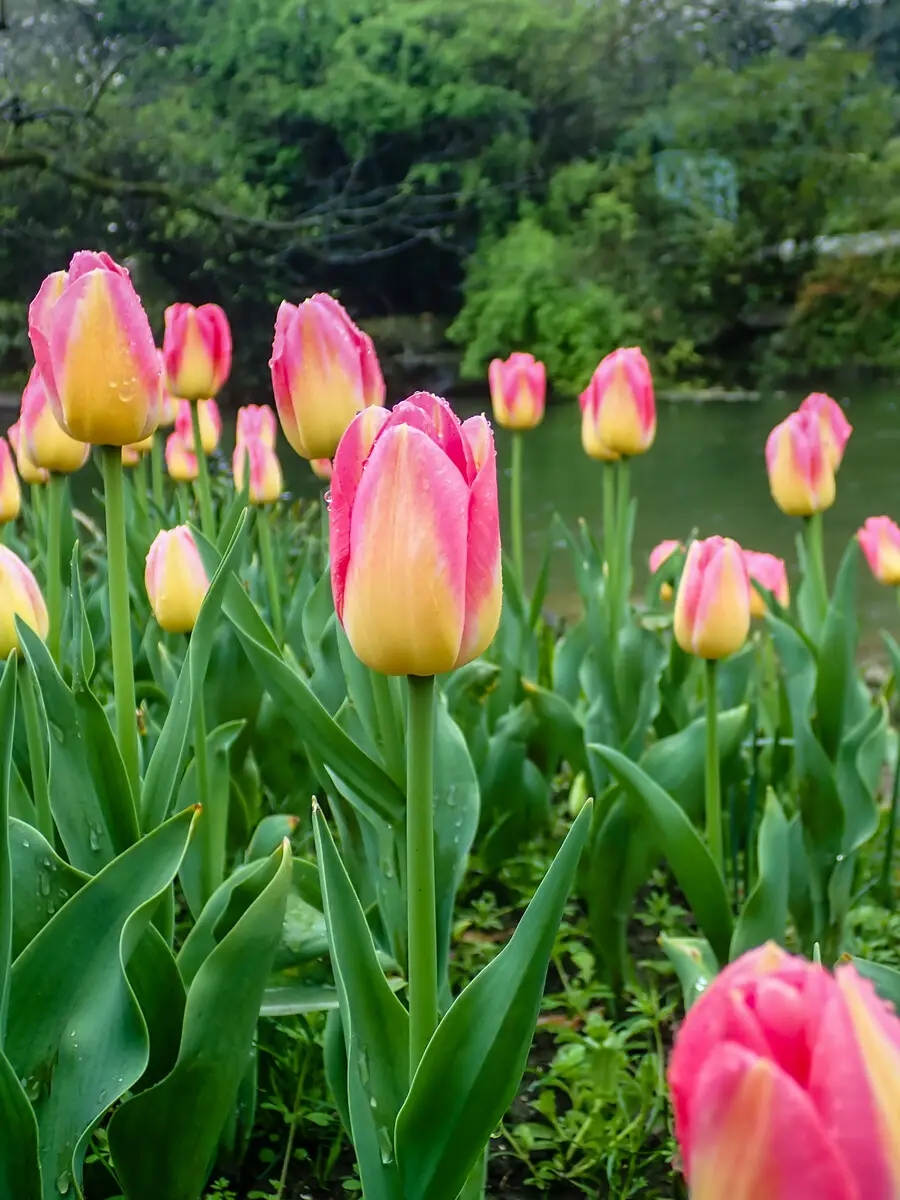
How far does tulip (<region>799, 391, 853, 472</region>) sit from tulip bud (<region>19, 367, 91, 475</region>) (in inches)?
21.8

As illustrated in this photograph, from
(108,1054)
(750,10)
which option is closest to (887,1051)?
(108,1054)

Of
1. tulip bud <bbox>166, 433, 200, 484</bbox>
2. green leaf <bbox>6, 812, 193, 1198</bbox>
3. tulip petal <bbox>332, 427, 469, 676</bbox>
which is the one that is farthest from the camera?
tulip bud <bbox>166, 433, 200, 484</bbox>

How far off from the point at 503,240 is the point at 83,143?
1.97m

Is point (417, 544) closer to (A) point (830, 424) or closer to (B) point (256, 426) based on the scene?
(A) point (830, 424)

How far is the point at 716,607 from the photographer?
596 millimetres

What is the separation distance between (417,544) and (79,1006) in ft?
0.79

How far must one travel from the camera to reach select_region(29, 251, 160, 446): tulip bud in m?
0.42

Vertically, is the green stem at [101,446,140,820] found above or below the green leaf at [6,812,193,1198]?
above

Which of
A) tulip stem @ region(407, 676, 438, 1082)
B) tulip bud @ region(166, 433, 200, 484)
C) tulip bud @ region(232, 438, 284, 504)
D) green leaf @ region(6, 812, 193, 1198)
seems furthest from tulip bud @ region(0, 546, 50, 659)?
tulip bud @ region(166, 433, 200, 484)

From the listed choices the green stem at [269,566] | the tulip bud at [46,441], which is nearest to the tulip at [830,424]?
the green stem at [269,566]

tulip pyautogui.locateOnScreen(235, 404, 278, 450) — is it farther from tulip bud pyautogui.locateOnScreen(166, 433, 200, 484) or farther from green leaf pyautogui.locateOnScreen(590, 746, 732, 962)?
green leaf pyautogui.locateOnScreen(590, 746, 732, 962)

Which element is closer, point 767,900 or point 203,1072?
point 203,1072

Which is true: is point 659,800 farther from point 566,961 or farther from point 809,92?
point 809,92

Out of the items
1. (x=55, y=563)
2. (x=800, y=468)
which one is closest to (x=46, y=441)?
(x=55, y=563)
